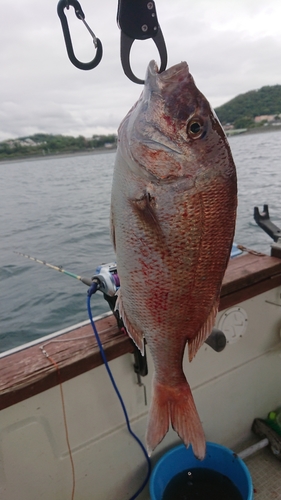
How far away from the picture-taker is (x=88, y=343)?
1940 millimetres

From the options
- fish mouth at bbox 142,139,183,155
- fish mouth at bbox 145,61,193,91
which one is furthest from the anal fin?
fish mouth at bbox 145,61,193,91

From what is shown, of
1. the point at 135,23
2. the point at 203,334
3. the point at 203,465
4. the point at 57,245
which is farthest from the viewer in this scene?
the point at 57,245

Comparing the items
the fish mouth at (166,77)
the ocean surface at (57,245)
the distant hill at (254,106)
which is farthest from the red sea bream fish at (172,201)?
the distant hill at (254,106)

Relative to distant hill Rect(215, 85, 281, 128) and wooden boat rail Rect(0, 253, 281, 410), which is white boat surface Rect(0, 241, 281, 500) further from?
distant hill Rect(215, 85, 281, 128)

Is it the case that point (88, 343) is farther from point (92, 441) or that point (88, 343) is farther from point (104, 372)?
point (92, 441)

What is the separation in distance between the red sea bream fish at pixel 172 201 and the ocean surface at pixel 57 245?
13.7ft

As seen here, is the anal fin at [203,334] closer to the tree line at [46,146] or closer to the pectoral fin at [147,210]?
the pectoral fin at [147,210]

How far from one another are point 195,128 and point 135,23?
0.33 metres

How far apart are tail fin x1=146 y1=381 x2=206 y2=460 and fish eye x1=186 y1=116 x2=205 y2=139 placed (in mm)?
848

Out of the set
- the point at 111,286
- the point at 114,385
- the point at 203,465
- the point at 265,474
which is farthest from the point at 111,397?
the point at 265,474

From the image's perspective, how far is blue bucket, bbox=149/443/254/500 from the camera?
7.27ft

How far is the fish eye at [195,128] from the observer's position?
3.37ft

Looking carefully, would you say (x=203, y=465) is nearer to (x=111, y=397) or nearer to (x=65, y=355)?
(x=111, y=397)

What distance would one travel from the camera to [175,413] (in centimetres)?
127
